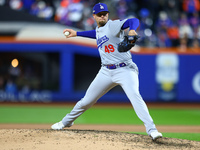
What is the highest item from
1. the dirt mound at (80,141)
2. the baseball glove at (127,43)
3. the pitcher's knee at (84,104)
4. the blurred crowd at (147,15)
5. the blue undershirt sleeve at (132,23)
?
the blurred crowd at (147,15)

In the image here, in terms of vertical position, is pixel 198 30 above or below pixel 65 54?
above

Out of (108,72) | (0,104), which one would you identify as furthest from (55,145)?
(0,104)

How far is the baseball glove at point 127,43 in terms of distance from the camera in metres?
4.42

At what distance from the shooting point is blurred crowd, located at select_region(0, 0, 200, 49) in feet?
45.0

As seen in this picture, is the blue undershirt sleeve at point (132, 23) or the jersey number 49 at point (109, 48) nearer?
the blue undershirt sleeve at point (132, 23)

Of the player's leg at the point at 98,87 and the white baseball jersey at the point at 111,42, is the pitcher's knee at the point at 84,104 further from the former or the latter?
the white baseball jersey at the point at 111,42

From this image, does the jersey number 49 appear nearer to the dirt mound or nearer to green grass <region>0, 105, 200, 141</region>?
the dirt mound

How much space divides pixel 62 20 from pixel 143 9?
3.31 m

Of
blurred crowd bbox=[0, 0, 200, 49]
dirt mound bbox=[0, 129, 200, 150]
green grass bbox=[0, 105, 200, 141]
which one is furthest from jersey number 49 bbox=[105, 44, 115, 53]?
blurred crowd bbox=[0, 0, 200, 49]

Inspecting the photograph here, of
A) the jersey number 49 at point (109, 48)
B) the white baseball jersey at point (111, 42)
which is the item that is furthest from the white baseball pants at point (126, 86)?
the jersey number 49 at point (109, 48)

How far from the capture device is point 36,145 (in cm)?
459

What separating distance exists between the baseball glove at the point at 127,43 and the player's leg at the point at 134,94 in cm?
43

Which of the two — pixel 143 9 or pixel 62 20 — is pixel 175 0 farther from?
pixel 62 20

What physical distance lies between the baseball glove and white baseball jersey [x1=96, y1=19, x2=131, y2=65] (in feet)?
0.93
